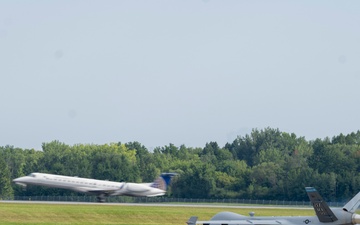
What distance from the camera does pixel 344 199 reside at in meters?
149

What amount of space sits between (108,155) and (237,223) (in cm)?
12868

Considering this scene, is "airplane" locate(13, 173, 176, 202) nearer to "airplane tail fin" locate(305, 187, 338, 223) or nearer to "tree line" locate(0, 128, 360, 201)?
"tree line" locate(0, 128, 360, 201)

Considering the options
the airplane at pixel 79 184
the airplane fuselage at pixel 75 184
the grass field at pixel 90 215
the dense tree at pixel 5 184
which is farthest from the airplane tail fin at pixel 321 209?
the dense tree at pixel 5 184

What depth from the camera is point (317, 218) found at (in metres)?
62.7

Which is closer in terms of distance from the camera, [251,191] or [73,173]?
[251,191]

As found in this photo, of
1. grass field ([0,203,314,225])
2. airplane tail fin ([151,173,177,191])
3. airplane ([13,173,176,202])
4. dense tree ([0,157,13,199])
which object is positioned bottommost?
grass field ([0,203,314,225])

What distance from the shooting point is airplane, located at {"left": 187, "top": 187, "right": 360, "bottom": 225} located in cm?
6022

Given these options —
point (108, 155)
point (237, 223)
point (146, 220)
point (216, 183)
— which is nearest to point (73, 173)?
point (108, 155)

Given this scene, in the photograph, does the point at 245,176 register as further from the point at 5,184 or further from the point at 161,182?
the point at 5,184

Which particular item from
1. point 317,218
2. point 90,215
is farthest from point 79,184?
point 317,218

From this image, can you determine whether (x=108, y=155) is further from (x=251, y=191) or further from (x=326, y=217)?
(x=326, y=217)

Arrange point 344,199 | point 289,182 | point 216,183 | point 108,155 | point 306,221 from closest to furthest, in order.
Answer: point 306,221 → point 344,199 → point 289,182 → point 216,183 → point 108,155

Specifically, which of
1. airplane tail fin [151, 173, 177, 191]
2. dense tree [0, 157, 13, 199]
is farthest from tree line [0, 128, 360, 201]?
airplane tail fin [151, 173, 177, 191]

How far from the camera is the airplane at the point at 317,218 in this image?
60219 millimetres
